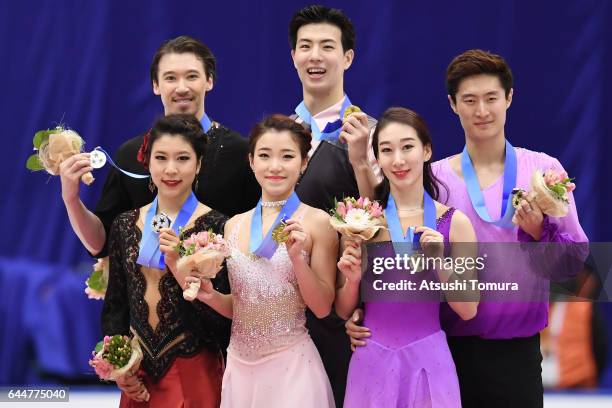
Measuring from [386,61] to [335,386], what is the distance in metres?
3.26

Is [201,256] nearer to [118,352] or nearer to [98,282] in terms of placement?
[118,352]

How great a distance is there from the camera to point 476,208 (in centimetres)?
363

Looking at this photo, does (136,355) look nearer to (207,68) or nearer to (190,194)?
(190,194)

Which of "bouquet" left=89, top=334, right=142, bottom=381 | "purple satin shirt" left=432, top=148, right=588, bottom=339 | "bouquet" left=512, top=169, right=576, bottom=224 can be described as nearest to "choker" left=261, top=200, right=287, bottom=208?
"purple satin shirt" left=432, top=148, right=588, bottom=339

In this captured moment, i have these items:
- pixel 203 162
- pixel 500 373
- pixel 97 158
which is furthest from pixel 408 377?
pixel 97 158

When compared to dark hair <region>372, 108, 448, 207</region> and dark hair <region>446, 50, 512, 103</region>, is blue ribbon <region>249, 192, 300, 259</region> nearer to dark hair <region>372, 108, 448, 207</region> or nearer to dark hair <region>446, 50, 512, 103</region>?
dark hair <region>372, 108, 448, 207</region>

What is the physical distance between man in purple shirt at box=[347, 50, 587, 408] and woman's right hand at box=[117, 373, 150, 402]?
2.72 feet

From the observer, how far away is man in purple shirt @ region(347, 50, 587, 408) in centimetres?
361

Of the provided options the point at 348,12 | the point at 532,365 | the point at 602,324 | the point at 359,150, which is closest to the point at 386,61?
the point at 348,12

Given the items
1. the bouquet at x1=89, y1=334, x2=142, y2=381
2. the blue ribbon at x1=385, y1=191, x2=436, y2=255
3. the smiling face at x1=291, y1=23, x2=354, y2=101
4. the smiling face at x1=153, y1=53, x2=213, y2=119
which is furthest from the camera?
the smiling face at x1=291, y1=23, x2=354, y2=101

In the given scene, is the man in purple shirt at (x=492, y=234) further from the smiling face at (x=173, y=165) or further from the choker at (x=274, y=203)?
the smiling face at (x=173, y=165)

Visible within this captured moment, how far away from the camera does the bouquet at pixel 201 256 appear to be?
3332mm


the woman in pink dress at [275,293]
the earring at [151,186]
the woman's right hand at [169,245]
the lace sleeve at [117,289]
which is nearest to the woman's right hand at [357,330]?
the woman in pink dress at [275,293]

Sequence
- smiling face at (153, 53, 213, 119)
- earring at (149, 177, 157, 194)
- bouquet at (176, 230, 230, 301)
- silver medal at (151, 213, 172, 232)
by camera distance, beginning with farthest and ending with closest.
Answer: smiling face at (153, 53, 213, 119), earring at (149, 177, 157, 194), silver medal at (151, 213, 172, 232), bouquet at (176, 230, 230, 301)
